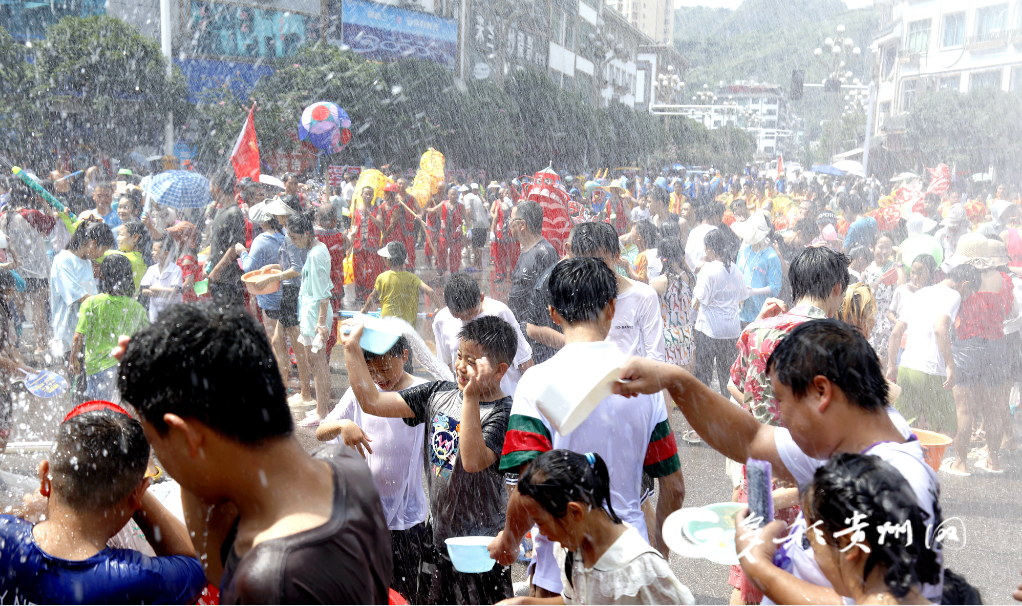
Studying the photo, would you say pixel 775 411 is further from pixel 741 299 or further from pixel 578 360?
pixel 741 299

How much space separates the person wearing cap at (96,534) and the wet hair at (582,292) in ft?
4.04

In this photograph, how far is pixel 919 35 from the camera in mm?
57188

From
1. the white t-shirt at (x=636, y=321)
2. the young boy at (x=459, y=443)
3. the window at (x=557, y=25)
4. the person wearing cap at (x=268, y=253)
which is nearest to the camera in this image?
the young boy at (x=459, y=443)

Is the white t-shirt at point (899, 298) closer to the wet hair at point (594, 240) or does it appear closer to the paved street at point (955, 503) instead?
the paved street at point (955, 503)

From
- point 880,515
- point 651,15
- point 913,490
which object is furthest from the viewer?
point 651,15

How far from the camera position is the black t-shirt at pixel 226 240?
7.04m

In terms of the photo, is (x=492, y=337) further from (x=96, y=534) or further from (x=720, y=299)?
(x=720, y=299)

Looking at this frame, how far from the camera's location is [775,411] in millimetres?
3051

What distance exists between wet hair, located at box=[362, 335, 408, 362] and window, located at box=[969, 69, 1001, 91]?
171 ft

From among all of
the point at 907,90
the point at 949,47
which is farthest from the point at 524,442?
the point at 907,90

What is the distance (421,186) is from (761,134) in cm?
12980

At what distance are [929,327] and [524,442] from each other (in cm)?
416

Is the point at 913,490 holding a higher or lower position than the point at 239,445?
lower

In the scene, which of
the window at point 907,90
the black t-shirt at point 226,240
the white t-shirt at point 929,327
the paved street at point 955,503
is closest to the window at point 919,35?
the window at point 907,90
